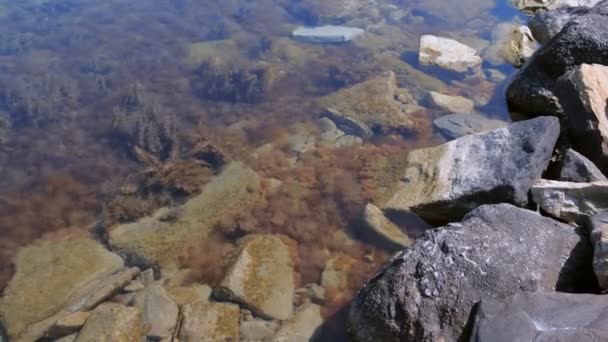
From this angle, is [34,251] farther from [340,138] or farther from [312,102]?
[312,102]

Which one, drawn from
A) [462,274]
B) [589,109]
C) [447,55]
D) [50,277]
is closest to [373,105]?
[447,55]

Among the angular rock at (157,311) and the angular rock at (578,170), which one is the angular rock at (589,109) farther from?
the angular rock at (157,311)

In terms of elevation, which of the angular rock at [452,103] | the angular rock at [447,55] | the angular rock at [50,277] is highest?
the angular rock at [447,55]

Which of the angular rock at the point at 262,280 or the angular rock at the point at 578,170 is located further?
the angular rock at the point at 262,280

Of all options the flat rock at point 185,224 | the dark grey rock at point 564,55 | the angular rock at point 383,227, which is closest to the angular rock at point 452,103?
the dark grey rock at point 564,55

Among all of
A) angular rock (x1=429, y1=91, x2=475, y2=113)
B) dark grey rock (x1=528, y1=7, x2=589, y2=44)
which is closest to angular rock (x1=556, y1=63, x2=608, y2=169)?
dark grey rock (x1=528, y1=7, x2=589, y2=44)

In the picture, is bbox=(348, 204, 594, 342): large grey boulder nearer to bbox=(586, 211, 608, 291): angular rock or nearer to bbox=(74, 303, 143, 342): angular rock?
bbox=(586, 211, 608, 291): angular rock
